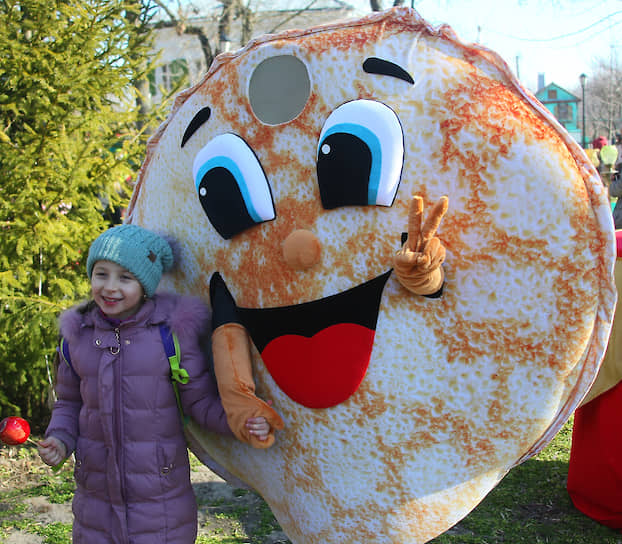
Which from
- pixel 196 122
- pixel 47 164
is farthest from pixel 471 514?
pixel 47 164

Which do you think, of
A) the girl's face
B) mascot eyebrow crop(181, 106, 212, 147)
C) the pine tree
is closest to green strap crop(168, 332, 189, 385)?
the girl's face

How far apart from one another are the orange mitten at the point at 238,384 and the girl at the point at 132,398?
11 cm

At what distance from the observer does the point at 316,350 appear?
75.5 inches

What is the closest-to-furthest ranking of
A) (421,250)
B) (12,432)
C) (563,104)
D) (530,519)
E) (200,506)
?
1. (421,250)
2. (12,432)
3. (530,519)
4. (200,506)
5. (563,104)

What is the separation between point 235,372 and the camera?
199cm

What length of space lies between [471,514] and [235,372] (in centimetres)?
194

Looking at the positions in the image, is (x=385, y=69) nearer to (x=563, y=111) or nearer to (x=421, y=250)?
(x=421, y=250)

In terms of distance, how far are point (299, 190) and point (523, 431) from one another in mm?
940

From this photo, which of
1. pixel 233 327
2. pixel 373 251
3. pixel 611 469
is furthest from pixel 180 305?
pixel 611 469

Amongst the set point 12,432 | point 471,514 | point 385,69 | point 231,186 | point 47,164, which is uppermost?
point 385,69

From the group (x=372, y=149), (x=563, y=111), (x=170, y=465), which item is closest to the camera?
(x=372, y=149)

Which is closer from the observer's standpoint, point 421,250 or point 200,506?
point 421,250

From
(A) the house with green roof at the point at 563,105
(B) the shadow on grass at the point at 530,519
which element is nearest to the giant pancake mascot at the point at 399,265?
(B) the shadow on grass at the point at 530,519

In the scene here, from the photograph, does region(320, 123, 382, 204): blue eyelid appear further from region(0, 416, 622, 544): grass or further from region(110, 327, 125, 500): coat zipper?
region(0, 416, 622, 544): grass
